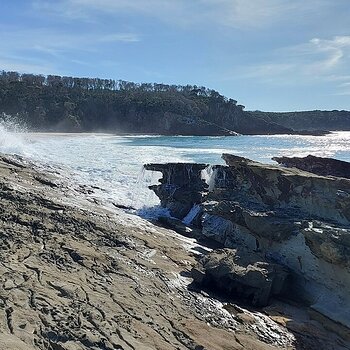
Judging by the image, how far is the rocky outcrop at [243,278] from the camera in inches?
338

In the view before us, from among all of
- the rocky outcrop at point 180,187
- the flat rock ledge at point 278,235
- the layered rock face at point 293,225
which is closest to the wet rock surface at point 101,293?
the flat rock ledge at point 278,235

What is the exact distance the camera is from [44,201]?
443 inches

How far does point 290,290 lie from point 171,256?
8.95ft

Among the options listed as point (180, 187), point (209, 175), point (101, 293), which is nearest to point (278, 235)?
point (101, 293)

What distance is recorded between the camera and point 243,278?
8633mm

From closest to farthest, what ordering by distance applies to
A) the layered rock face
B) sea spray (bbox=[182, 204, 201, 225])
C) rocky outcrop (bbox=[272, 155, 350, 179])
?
the layered rock face
sea spray (bbox=[182, 204, 201, 225])
rocky outcrop (bbox=[272, 155, 350, 179])

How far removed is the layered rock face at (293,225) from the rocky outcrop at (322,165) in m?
3.87

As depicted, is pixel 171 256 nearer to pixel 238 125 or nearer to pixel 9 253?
pixel 9 253

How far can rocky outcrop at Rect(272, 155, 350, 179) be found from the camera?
15.6m

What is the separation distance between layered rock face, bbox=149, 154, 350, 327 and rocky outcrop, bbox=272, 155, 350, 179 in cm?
387

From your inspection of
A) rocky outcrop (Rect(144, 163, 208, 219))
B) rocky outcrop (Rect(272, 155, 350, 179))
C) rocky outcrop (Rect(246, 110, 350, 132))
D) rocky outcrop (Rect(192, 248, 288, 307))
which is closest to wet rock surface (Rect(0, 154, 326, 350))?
rocky outcrop (Rect(192, 248, 288, 307))

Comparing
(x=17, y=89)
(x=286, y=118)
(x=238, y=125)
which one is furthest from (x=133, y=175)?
(x=286, y=118)

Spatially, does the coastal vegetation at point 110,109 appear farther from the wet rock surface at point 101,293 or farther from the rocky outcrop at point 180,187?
the wet rock surface at point 101,293

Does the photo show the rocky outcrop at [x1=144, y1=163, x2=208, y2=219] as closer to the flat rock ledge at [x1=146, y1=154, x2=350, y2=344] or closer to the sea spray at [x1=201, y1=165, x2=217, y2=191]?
the sea spray at [x1=201, y1=165, x2=217, y2=191]
